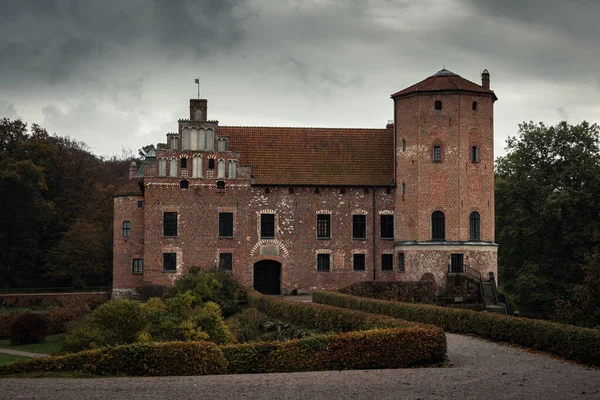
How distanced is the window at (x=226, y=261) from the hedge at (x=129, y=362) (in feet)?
78.0

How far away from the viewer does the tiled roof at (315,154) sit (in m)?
41.2

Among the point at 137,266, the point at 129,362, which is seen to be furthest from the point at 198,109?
the point at 129,362

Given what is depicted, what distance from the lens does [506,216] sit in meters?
43.4

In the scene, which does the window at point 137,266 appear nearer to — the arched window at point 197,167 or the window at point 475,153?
the arched window at point 197,167

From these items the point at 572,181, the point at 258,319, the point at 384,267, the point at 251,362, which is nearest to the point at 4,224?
the point at 384,267

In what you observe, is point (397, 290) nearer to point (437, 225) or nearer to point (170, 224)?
point (437, 225)

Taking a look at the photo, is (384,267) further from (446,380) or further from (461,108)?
(446,380)

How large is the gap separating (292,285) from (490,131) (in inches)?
519

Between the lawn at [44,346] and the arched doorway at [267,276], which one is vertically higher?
the arched doorway at [267,276]

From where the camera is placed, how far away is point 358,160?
42469mm

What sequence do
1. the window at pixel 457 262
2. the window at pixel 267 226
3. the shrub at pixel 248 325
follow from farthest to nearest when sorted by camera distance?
the window at pixel 267 226 → the window at pixel 457 262 → the shrub at pixel 248 325

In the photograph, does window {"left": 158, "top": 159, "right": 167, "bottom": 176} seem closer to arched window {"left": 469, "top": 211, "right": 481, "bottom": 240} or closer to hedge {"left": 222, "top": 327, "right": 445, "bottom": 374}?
arched window {"left": 469, "top": 211, "right": 481, "bottom": 240}

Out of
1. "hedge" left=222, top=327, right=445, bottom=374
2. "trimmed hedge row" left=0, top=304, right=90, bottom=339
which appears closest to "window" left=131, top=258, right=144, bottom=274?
"trimmed hedge row" left=0, top=304, right=90, bottom=339

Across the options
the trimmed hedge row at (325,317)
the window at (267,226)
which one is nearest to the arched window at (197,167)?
the window at (267,226)
